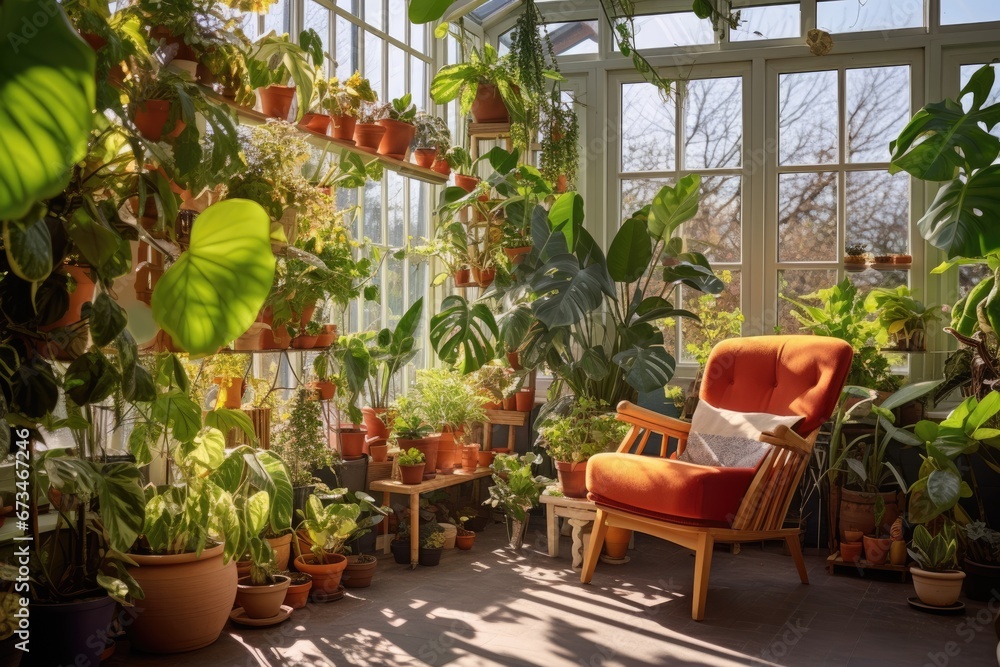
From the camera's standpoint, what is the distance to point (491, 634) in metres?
3.25

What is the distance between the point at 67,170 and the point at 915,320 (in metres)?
4.46

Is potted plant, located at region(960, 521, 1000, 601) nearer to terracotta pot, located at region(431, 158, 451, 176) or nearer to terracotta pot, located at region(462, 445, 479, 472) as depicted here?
terracotta pot, located at region(462, 445, 479, 472)

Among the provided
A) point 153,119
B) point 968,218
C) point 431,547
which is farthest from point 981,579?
point 153,119

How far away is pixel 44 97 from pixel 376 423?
3.71 metres

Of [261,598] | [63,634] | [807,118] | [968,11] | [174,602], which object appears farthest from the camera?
[807,118]

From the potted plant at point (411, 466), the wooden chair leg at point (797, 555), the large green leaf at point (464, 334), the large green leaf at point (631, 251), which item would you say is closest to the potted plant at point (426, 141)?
the large green leaf at point (464, 334)

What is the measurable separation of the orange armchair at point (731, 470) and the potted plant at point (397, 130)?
5.12 feet

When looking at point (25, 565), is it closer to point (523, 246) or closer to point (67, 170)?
point (67, 170)

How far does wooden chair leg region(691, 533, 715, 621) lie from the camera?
11.3 ft

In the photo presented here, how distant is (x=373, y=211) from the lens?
4.75 meters

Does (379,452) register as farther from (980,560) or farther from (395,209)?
(980,560)

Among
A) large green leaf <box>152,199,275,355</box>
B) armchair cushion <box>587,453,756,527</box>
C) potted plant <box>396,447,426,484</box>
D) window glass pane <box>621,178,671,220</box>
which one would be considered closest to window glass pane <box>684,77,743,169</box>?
window glass pane <box>621,178,671,220</box>

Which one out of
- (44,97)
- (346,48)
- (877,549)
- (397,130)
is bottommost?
(877,549)

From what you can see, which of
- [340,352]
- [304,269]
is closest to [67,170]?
[304,269]
